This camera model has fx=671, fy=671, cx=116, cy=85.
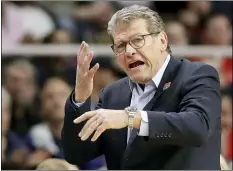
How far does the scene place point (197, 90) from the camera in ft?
5.68

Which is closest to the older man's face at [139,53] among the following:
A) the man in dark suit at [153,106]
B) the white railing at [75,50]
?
the man in dark suit at [153,106]

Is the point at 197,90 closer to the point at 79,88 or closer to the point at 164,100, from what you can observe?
the point at 164,100

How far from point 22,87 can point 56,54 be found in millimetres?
251

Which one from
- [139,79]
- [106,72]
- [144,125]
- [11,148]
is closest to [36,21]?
[106,72]

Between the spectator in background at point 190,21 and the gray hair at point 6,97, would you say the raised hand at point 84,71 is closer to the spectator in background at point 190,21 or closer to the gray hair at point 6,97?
the gray hair at point 6,97

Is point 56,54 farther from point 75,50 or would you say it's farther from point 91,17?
point 91,17

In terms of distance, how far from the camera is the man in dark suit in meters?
1.66

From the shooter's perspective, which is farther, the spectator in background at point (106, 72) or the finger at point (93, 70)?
the spectator in background at point (106, 72)

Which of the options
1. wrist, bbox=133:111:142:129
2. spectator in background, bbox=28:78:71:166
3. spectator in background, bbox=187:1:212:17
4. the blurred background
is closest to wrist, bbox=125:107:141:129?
wrist, bbox=133:111:142:129

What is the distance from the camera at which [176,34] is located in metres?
3.77

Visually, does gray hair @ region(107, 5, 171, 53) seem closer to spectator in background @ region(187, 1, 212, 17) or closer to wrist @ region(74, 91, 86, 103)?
wrist @ region(74, 91, 86, 103)

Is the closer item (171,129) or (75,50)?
(171,129)

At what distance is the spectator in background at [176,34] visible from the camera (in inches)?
146

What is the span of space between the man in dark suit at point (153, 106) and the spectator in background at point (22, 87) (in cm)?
164
